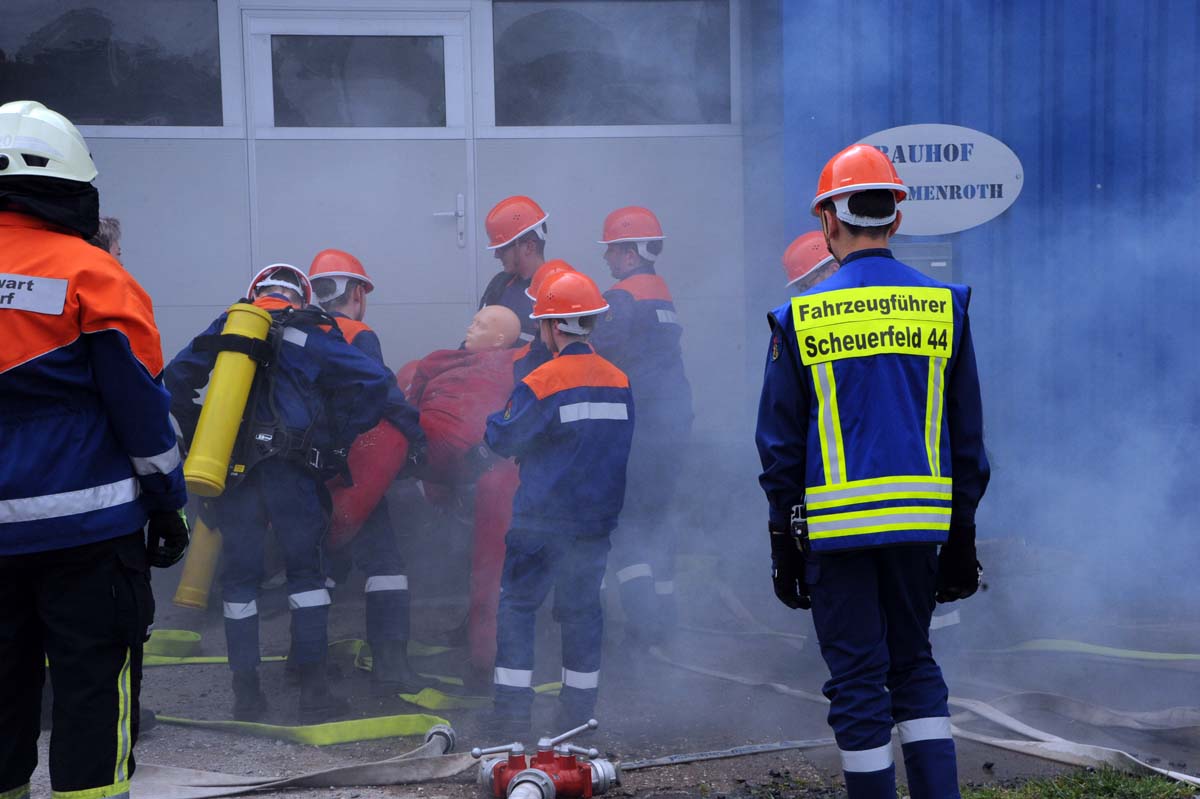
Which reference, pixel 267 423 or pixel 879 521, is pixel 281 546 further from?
pixel 879 521

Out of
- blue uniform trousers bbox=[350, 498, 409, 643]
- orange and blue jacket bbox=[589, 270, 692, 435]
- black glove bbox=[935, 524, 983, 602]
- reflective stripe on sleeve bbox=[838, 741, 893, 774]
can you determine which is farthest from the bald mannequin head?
reflective stripe on sleeve bbox=[838, 741, 893, 774]

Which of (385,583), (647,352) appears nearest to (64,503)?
(385,583)

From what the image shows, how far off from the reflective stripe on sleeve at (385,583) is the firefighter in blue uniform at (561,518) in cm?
84

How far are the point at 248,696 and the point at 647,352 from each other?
252 centimetres

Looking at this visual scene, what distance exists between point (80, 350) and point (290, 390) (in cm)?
204

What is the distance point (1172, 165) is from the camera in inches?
237

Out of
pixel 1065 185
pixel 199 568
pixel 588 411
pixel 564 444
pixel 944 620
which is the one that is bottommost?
pixel 944 620

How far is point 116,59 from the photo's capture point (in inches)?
263

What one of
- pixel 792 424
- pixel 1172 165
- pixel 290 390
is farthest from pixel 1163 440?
pixel 290 390

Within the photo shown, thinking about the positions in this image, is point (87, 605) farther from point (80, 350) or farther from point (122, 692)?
point (80, 350)

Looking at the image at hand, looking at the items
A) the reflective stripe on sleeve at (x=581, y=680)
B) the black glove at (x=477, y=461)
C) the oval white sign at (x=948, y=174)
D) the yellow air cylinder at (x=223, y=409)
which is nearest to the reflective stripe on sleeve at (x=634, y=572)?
the black glove at (x=477, y=461)

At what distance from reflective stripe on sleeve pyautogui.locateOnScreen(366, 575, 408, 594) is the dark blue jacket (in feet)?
8.51

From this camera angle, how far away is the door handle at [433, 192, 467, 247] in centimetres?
695

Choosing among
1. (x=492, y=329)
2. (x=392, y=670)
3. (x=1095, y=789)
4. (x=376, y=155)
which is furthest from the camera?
(x=376, y=155)
